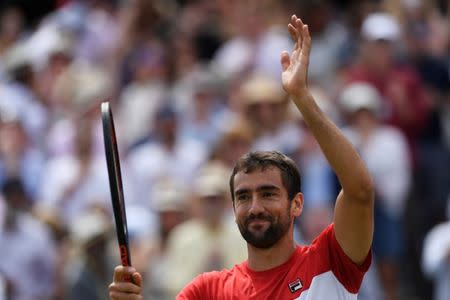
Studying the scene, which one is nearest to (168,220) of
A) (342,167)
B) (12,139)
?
(12,139)

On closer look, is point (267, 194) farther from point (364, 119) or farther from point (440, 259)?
point (364, 119)

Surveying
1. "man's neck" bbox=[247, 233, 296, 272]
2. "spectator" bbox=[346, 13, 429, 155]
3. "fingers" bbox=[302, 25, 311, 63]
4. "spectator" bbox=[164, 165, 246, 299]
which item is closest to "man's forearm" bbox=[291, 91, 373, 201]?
"fingers" bbox=[302, 25, 311, 63]

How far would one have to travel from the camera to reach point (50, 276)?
11859 millimetres

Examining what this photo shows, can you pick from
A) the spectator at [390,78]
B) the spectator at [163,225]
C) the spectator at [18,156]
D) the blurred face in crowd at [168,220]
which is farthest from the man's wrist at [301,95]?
the spectator at [18,156]

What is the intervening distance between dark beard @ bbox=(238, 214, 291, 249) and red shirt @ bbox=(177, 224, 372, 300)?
0.17 m

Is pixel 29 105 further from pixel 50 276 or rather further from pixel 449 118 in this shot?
pixel 449 118

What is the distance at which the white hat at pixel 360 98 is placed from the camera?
12.1 m

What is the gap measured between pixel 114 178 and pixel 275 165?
0.79m

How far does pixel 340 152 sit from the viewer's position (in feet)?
19.5

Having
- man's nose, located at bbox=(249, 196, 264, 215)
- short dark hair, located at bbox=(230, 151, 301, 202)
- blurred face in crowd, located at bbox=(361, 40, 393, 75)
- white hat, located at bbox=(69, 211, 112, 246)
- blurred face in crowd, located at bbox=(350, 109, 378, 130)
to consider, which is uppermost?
blurred face in crowd, located at bbox=(361, 40, 393, 75)

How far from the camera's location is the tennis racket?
604cm

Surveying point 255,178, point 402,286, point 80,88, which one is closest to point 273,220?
point 255,178

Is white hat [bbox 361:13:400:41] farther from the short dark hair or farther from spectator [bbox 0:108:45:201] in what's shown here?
the short dark hair

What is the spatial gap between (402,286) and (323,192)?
4.70ft
